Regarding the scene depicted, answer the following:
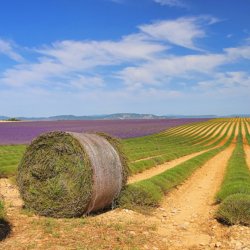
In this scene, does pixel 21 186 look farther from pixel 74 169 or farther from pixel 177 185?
pixel 177 185

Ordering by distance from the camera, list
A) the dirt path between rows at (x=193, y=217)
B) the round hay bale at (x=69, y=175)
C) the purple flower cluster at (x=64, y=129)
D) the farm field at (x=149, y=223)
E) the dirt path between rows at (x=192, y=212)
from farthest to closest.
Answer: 1. the purple flower cluster at (x=64, y=129)
2. the round hay bale at (x=69, y=175)
3. the dirt path between rows at (x=192, y=212)
4. the dirt path between rows at (x=193, y=217)
5. the farm field at (x=149, y=223)

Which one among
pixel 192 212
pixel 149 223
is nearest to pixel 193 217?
pixel 192 212

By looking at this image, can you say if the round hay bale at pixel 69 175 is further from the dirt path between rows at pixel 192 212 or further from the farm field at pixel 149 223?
the dirt path between rows at pixel 192 212

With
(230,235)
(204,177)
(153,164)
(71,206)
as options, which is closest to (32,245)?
(71,206)

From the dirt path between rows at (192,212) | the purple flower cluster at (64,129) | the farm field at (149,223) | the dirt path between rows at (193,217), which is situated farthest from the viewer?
the purple flower cluster at (64,129)

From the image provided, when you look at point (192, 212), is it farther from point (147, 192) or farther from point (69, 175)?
point (69, 175)

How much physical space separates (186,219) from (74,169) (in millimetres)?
3551

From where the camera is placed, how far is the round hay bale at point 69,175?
35.3 ft

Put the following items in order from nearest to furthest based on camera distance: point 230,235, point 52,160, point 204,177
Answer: point 230,235, point 52,160, point 204,177

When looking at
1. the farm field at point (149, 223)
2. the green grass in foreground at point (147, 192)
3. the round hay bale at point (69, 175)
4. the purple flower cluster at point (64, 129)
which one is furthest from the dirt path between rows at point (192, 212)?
the purple flower cluster at point (64, 129)

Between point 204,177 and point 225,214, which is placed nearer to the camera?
point 225,214

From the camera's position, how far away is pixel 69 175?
36.7 ft

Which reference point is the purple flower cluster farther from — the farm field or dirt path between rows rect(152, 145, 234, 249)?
the farm field

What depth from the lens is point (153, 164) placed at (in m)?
23.1
